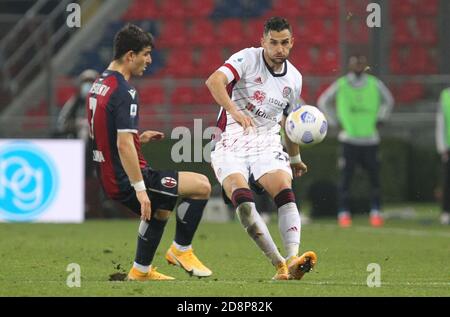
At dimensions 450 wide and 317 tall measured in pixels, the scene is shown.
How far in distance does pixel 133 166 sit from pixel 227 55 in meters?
12.3

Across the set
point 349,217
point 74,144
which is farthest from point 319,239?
point 74,144

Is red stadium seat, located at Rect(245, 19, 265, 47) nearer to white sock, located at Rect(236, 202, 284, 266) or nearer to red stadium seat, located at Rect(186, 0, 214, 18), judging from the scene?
red stadium seat, located at Rect(186, 0, 214, 18)

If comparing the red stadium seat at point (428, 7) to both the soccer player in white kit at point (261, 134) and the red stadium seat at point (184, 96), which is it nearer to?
the red stadium seat at point (184, 96)

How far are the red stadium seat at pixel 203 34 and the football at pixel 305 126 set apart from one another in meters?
11.5

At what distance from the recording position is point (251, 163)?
9.02 metres

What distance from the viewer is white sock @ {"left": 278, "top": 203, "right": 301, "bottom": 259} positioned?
8711 millimetres

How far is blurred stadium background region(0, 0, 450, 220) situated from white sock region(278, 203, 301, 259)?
9537mm

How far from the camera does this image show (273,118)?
914 cm

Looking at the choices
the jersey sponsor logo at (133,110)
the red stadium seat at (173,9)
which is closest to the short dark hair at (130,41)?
the jersey sponsor logo at (133,110)

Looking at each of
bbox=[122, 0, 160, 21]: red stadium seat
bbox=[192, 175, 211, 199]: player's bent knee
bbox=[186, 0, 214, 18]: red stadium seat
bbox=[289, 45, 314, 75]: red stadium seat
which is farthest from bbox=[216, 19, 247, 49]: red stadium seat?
bbox=[192, 175, 211, 199]: player's bent knee

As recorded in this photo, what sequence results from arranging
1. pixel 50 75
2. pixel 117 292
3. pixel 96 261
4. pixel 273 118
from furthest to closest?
pixel 50 75
pixel 96 261
pixel 273 118
pixel 117 292

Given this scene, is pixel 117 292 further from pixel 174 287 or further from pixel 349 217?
pixel 349 217

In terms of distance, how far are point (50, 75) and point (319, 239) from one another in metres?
7.24

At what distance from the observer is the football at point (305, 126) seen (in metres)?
8.94
